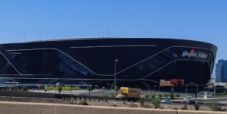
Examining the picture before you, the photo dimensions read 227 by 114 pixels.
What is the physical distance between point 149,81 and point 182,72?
11559 mm

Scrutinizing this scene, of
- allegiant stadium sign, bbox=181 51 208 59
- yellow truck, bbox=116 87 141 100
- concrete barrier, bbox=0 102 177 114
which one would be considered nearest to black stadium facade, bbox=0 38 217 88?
allegiant stadium sign, bbox=181 51 208 59

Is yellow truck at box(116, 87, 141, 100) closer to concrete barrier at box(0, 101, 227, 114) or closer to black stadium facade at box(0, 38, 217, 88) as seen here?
black stadium facade at box(0, 38, 217, 88)

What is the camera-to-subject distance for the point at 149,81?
159625mm

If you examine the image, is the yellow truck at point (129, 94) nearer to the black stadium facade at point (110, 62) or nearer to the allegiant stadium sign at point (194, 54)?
the black stadium facade at point (110, 62)

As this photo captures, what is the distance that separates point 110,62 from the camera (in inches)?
6304

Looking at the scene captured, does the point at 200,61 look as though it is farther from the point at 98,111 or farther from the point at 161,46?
the point at 98,111

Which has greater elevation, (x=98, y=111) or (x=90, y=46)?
(x=90, y=46)

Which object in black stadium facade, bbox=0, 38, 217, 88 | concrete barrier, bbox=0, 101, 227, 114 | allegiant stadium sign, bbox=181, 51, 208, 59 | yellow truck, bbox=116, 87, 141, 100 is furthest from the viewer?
allegiant stadium sign, bbox=181, 51, 208, 59

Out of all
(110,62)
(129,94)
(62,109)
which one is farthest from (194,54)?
(62,109)

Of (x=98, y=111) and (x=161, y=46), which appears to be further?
(x=161, y=46)

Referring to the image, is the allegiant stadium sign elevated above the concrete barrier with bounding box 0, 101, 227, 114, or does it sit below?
above

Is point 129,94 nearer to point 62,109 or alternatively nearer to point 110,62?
point 110,62

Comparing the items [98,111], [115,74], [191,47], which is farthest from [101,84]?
[98,111]

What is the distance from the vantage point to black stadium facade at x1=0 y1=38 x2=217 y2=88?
6245 inches
